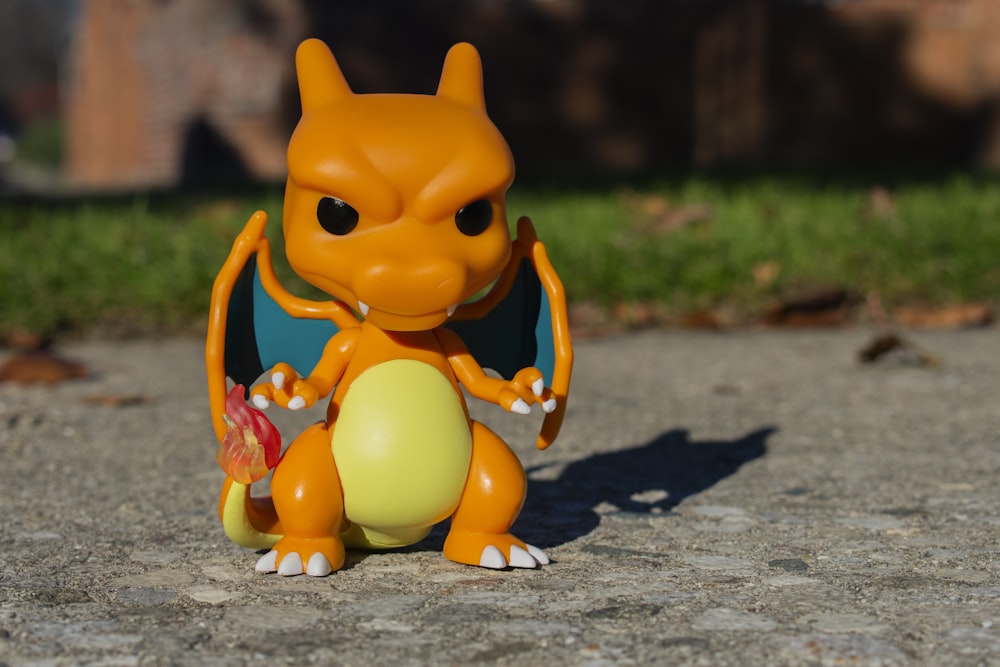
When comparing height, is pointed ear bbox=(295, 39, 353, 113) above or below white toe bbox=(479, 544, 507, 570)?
above

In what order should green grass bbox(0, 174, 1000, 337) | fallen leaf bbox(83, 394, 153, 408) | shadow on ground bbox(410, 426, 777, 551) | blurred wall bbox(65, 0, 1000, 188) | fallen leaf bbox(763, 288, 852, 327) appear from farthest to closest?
blurred wall bbox(65, 0, 1000, 188)
fallen leaf bbox(763, 288, 852, 327)
green grass bbox(0, 174, 1000, 337)
fallen leaf bbox(83, 394, 153, 408)
shadow on ground bbox(410, 426, 777, 551)

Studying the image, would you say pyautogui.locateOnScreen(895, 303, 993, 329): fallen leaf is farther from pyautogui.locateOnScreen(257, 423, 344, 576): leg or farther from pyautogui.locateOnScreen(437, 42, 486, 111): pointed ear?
pyautogui.locateOnScreen(257, 423, 344, 576): leg

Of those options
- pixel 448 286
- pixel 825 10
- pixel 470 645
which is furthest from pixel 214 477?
pixel 825 10

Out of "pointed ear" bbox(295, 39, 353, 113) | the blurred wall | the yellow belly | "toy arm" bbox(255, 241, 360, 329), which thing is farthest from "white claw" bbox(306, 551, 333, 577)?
the blurred wall

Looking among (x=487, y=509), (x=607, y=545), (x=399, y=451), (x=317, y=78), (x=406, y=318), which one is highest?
(x=317, y=78)

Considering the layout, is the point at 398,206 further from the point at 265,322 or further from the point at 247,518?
the point at 247,518

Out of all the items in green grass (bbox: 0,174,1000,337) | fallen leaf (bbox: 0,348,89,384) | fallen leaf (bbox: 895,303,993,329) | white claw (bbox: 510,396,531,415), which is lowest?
fallen leaf (bbox: 0,348,89,384)

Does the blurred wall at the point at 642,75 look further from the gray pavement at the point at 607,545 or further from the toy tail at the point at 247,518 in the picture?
the toy tail at the point at 247,518

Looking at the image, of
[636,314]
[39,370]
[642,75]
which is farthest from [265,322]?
[642,75]
